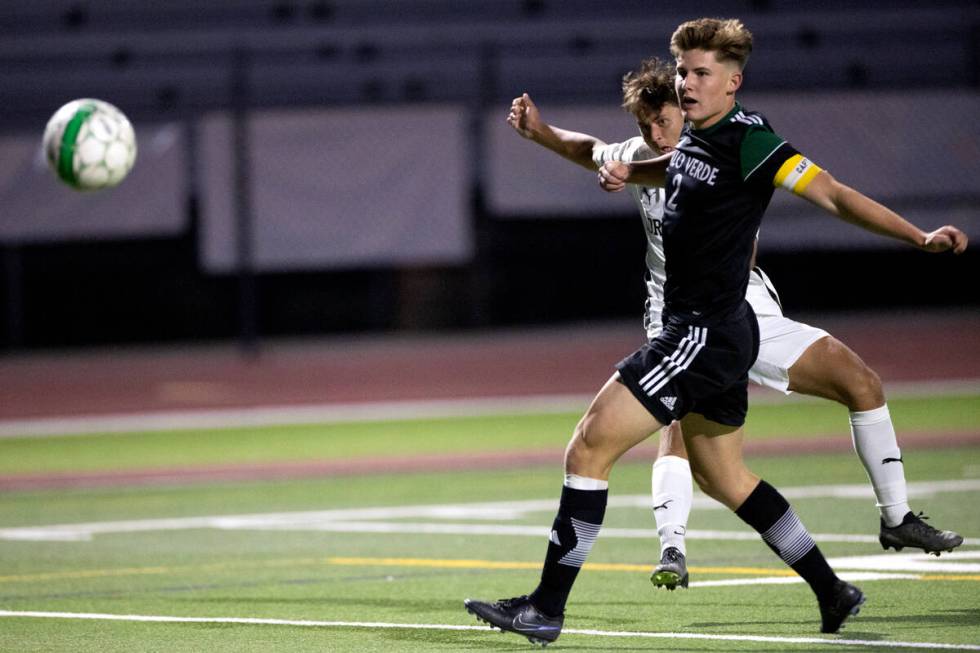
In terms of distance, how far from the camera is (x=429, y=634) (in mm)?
7648

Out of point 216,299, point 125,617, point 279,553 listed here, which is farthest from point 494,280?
point 125,617

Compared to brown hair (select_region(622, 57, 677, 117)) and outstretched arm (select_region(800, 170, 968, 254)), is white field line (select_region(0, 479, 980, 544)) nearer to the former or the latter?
brown hair (select_region(622, 57, 677, 117))

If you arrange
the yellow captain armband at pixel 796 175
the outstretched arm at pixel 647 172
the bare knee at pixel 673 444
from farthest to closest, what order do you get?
1. the bare knee at pixel 673 444
2. the outstretched arm at pixel 647 172
3. the yellow captain armband at pixel 796 175

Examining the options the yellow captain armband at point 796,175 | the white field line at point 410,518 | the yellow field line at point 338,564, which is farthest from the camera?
the white field line at point 410,518

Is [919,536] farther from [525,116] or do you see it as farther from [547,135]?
[525,116]

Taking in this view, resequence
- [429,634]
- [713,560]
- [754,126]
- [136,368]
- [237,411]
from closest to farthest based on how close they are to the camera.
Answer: [754,126]
[429,634]
[713,560]
[237,411]
[136,368]

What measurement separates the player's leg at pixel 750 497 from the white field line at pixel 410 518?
3.70 meters

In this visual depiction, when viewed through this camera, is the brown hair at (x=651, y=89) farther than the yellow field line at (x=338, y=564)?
No

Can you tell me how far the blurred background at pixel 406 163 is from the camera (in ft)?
85.4

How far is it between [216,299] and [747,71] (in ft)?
30.4

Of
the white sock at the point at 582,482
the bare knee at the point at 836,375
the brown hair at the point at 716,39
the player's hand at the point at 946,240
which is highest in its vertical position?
the brown hair at the point at 716,39

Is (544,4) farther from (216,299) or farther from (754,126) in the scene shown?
(754,126)

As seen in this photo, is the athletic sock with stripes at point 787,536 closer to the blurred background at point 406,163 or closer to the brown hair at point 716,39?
the brown hair at point 716,39

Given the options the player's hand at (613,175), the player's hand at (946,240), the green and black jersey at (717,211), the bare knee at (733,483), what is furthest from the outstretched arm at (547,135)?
the player's hand at (946,240)
